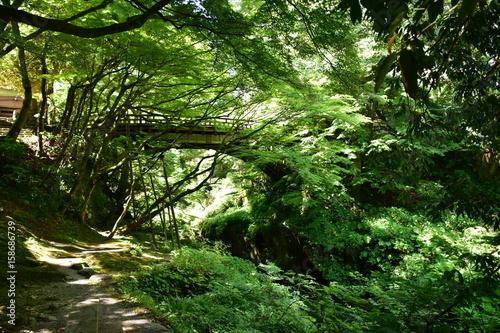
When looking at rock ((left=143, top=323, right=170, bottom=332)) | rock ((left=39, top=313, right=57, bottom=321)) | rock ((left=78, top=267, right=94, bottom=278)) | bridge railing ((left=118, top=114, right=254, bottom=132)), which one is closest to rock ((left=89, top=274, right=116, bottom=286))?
rock ((left=78, top=267, right=94, bottom=278))

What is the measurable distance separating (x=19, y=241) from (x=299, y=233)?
7092 millimetres

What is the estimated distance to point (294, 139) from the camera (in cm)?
965

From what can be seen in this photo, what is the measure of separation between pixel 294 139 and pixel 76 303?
23.1ft

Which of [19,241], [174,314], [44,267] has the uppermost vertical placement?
[19,241]

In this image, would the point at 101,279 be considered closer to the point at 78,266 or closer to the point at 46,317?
the point at 78,266

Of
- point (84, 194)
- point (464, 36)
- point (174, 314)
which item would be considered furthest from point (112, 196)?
point (464, 36)

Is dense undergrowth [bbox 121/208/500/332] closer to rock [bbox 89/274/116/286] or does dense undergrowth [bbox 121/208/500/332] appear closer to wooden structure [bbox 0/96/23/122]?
rock [bbox 89/274/116/286]

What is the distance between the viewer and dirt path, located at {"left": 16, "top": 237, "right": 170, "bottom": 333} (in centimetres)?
326

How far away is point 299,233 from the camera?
10156mm

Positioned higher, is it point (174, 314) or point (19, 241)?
point (19, 241)

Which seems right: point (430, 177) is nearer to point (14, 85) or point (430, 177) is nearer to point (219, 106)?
point (219, 106)

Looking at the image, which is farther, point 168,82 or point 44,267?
point 168,82

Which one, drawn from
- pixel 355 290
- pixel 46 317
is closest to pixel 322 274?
pixel 355 290

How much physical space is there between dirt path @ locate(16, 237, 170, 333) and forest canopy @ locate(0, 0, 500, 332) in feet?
1.23
